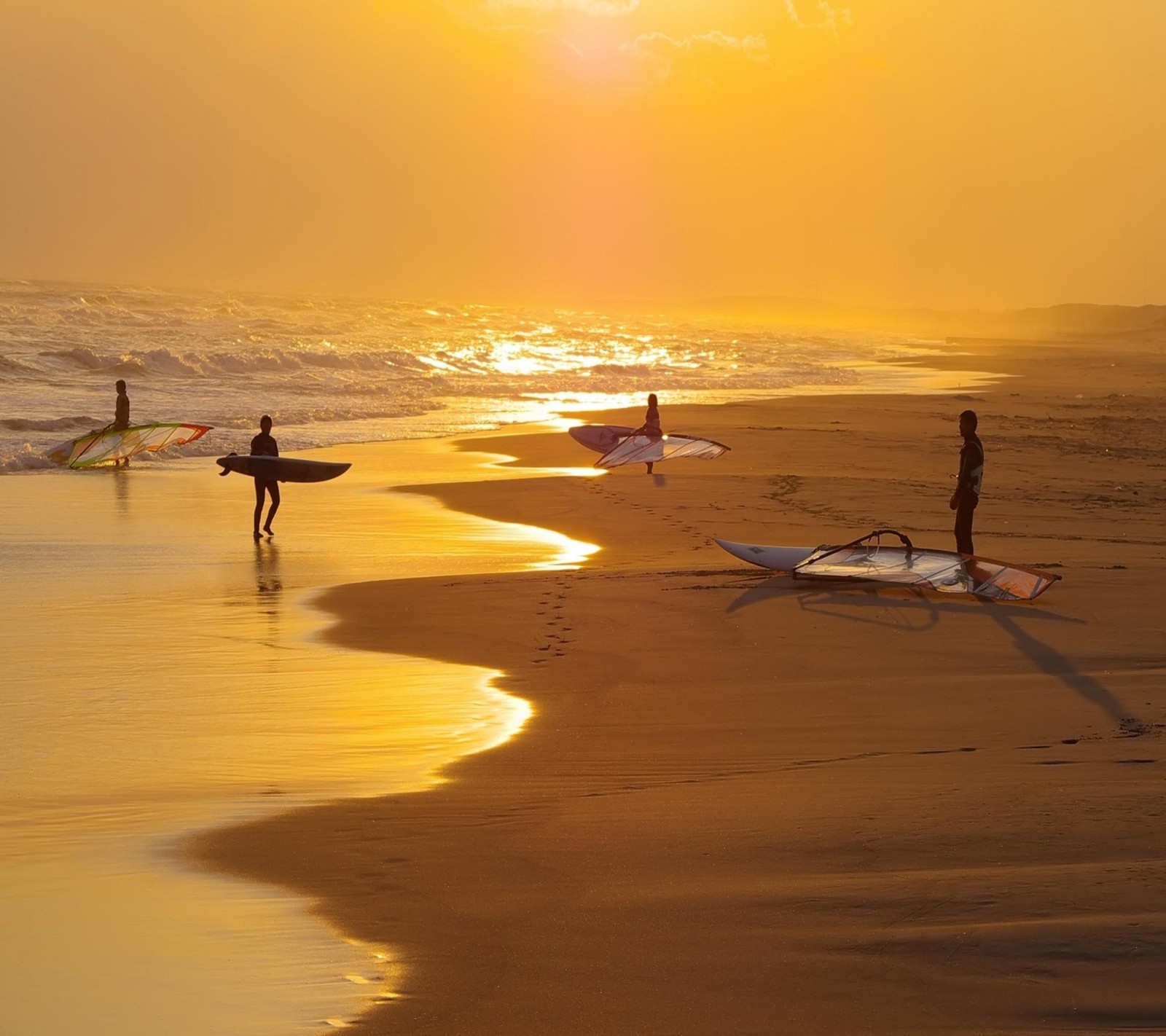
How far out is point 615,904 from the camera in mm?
4887

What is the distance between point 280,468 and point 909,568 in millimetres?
7697

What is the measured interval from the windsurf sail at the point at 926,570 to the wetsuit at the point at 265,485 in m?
6.28

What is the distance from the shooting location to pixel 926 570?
1084 centimetres

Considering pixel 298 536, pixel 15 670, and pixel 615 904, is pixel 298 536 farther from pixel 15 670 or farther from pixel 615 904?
pixel 615 904

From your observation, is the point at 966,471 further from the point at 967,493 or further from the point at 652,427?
the point at 652,427

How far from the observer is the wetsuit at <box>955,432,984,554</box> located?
1189cm

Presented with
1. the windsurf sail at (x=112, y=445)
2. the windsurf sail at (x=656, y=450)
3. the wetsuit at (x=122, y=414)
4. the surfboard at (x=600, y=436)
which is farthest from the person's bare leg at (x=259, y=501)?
the surfboard at (x=600, y=436)

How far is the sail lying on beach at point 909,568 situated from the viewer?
412 inches

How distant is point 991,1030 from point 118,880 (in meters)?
3.29

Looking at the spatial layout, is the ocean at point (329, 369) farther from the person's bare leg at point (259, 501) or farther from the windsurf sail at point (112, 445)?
the person's bare leg at point (259, 501)

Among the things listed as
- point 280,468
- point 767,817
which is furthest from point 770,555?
point 280,468

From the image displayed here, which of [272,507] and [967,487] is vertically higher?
[967,487]

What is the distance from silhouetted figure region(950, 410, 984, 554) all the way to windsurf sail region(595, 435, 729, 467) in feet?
29.2

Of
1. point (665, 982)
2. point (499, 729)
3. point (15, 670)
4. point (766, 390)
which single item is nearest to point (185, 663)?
point (15, 670)
